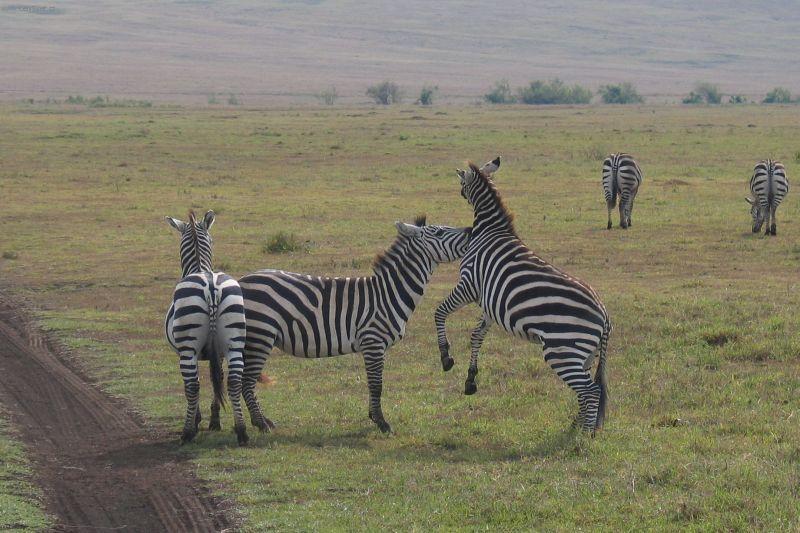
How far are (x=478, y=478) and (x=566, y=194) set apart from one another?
2119 cm

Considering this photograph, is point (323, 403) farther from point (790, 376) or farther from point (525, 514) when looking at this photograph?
point (790, 376)

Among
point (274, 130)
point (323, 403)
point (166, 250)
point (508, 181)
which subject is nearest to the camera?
point (323, 403)

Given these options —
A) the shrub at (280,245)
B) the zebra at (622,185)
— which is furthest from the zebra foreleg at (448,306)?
the zebra at (622,185)

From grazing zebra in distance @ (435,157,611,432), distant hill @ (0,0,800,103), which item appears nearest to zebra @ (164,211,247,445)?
grazing zebra in distance @ (435,157,611,432)

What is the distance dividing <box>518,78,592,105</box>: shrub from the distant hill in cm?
1775

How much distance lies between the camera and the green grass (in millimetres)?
7426

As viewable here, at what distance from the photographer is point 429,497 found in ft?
25.4

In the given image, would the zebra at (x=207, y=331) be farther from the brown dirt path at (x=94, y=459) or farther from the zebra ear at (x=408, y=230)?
the zebra ear at (x=408, y=230)

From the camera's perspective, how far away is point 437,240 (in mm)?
10500

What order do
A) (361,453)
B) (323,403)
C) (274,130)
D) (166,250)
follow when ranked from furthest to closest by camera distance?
(274,130) → (166,250) → (323,403) → (361,453)

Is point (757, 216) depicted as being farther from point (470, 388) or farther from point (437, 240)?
point (437, 240)

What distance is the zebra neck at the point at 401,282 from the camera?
10.1 metres


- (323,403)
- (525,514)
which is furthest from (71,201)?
(525,514)

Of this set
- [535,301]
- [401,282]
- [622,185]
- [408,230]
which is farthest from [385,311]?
[622,185]
